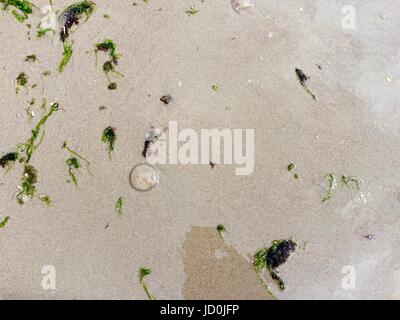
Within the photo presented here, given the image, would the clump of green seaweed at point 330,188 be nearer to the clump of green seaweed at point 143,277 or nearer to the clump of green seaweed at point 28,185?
the clump of green seaweed at point 143,277

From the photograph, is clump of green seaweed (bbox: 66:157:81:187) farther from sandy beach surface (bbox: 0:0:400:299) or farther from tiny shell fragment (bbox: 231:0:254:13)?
tiny shell fragment (bbox: 231:0:254:13)

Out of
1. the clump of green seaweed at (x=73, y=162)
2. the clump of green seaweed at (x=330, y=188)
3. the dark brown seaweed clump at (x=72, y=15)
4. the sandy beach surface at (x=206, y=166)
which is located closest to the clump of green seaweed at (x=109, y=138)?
the sandy beach surface at (x=206, y=166)

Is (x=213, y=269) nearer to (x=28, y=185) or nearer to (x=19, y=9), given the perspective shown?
(x=28, y=185)

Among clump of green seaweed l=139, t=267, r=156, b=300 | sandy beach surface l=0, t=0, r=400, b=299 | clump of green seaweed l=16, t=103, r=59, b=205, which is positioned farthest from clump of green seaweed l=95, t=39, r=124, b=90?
clump of green seaweed l=139, t=267, r=156, b=300

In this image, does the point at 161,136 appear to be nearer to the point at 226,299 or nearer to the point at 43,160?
A: the point at 43,160

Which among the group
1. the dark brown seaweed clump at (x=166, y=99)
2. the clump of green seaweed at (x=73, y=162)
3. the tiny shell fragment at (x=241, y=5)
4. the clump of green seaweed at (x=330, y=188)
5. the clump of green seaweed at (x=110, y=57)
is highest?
the tiny shell fragment at (x=241, y=5)

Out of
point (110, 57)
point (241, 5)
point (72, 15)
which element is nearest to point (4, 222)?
point (110, 57)
